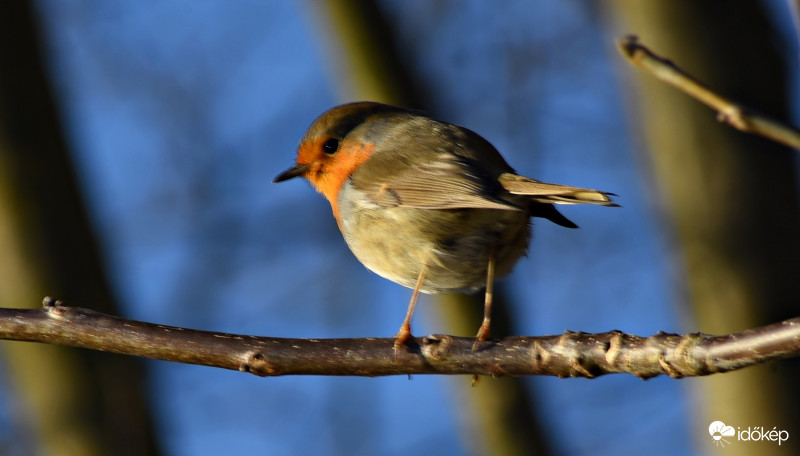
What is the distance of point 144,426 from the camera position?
427cm

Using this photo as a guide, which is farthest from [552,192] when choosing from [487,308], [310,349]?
[310,349]

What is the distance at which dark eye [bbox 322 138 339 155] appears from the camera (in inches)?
141

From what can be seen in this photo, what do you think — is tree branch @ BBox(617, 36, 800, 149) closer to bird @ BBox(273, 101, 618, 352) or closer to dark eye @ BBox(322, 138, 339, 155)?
bird @ BBox(273, 101, 618, 352)

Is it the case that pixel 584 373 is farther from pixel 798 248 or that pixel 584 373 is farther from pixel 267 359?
pixel 798 248

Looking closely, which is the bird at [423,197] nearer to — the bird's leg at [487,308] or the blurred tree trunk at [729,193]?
the bird's leg at [487,308]

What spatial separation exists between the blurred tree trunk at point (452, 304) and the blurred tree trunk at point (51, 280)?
1.63 m

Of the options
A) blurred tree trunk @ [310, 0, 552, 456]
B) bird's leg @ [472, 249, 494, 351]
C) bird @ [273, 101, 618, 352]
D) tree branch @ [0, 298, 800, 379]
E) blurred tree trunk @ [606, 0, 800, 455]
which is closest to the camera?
tree branch @ [0, 298, 800, 379]

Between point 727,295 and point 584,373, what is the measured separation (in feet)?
6.11

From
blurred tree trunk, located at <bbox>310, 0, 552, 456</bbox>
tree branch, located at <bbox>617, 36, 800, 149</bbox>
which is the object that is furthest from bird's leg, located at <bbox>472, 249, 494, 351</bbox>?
blurred tree trunk, located at <bbox>310, 0, 552, 456</bbox>

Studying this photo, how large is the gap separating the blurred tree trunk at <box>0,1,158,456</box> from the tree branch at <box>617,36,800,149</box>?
11.6ft

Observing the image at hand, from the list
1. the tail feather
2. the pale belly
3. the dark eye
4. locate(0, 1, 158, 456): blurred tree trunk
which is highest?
the dark eye

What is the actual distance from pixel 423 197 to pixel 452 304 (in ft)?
5.79

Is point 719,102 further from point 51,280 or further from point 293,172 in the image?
point 51,280

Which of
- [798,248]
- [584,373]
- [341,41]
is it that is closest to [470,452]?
[798,248]
